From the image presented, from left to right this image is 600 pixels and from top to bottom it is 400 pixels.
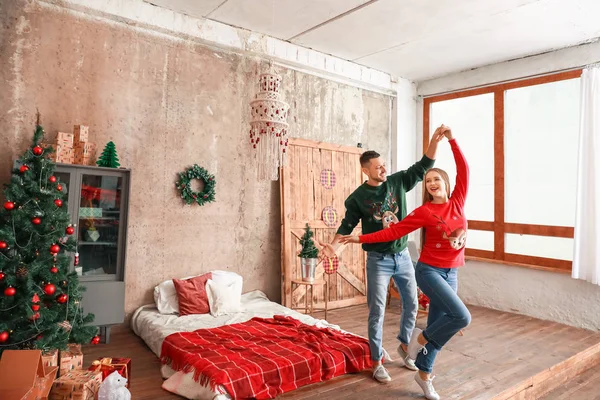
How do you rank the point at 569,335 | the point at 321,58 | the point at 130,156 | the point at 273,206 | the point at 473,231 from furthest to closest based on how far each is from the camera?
the point at 473,231, the point at 321,58, the point at 273,206, the point at 569,335, the point at 130,156

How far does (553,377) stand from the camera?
3.70 metres

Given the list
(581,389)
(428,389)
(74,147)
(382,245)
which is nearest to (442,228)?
(382,245)

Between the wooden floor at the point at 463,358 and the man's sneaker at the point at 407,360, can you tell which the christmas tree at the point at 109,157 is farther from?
the man's sneaker at the point at 407,360

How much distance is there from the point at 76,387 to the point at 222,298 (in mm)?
1873

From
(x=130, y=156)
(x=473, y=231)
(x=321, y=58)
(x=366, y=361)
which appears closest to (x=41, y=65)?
(x=130, y=156)

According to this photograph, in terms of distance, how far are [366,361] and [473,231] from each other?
373 cm

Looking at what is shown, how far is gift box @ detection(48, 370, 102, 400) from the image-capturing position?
8.89 ft

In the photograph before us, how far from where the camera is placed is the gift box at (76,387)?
107 inches

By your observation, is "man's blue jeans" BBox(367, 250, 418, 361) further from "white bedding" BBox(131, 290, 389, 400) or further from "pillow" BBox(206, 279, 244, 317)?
"pillow" BBox(206, 279, 244, 317)

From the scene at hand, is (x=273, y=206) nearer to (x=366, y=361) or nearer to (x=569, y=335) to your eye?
(x=366, y=361)

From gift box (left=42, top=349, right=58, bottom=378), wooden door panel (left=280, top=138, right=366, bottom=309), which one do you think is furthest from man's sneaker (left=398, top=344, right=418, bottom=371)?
gift box (left=42, top=349, right=58, bottom=378)

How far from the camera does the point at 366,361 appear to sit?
3.51 m

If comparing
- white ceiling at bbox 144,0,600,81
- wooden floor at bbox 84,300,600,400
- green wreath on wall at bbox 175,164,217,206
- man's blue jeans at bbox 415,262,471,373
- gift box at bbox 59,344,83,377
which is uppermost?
white ceiling at bbox 144,0,600,81

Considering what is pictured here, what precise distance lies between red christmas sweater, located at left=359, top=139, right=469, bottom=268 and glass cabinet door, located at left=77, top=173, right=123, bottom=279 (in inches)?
96.1
